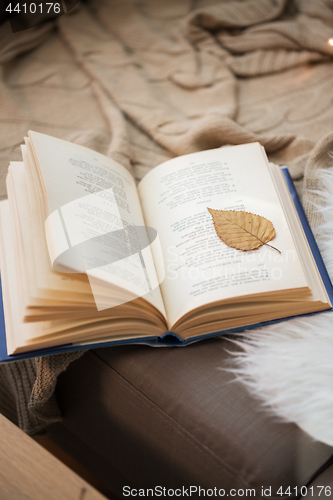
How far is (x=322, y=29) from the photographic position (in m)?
0.86

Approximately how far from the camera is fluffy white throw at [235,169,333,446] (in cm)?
44

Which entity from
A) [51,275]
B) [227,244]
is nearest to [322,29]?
[227,244]

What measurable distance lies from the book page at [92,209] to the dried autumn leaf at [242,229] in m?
0.10

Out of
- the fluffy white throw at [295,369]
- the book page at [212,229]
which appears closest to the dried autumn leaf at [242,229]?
the book page at [212,229]

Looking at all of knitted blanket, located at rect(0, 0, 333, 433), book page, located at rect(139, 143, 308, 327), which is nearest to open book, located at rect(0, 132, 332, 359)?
book page, located at rect(139, 143, 308, 327)

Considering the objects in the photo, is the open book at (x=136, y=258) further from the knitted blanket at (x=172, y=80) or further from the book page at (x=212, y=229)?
the knitted blanket at (x=172, y=80)

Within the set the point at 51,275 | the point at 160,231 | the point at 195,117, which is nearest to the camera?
the point at 51,275

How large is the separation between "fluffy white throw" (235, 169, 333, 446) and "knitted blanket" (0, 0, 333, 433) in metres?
0.27

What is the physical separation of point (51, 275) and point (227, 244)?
0.22m

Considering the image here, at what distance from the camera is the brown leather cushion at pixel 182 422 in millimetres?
431

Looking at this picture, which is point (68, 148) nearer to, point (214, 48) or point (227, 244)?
point (227, 244)

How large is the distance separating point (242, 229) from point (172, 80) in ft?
1.62

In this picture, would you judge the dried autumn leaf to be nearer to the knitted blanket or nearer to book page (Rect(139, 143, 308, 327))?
book page (Rect(139, 143, 308, 327))

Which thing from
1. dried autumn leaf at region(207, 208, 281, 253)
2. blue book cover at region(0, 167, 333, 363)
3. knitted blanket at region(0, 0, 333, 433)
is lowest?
blue book cover at region(0, 167, 333, 363)
